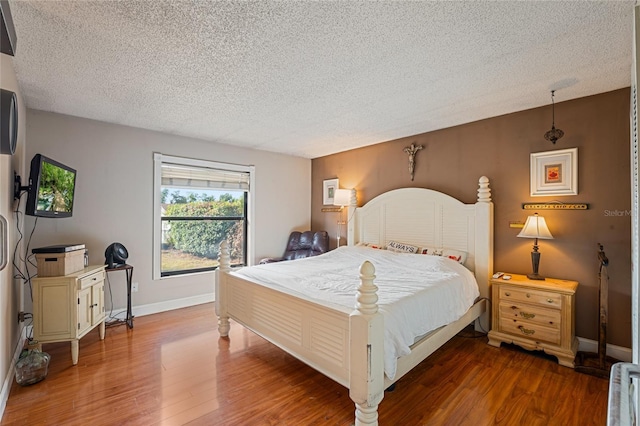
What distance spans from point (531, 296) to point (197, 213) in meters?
4.26

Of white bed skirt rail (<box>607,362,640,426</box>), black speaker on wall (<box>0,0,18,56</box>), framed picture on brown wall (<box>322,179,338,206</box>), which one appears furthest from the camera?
framed picture on brown wall (<box>322,179,338,206</box>)

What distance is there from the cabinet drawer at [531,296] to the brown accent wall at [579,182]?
0.45m

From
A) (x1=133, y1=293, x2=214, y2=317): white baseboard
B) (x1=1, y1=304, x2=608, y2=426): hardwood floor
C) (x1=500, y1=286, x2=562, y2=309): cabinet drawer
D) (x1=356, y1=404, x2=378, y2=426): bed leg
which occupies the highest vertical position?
(x1=500, y1=286, x2=562, y2=309): cabinet drawer

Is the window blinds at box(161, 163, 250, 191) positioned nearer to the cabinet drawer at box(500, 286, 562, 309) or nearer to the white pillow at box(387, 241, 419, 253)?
the white pillow at box(387, 241, 419, 253)

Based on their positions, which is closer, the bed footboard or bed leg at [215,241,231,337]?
the bed footboard

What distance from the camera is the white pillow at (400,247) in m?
3.74

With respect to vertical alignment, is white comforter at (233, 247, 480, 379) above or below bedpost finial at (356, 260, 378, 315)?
below

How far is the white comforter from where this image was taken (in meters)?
1.98

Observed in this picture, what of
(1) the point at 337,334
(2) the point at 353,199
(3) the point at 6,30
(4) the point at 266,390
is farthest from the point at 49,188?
(2) the point at 353,199

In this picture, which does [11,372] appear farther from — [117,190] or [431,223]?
[431,223]

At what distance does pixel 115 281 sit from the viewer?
11.9ft

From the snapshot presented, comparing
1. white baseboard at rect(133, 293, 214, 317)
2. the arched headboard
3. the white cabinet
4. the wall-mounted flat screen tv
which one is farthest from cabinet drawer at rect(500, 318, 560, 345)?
the wall-mounted flat screen tv

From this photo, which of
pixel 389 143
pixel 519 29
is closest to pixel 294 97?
pixel 519 29

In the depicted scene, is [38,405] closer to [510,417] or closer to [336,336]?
[336,336]
